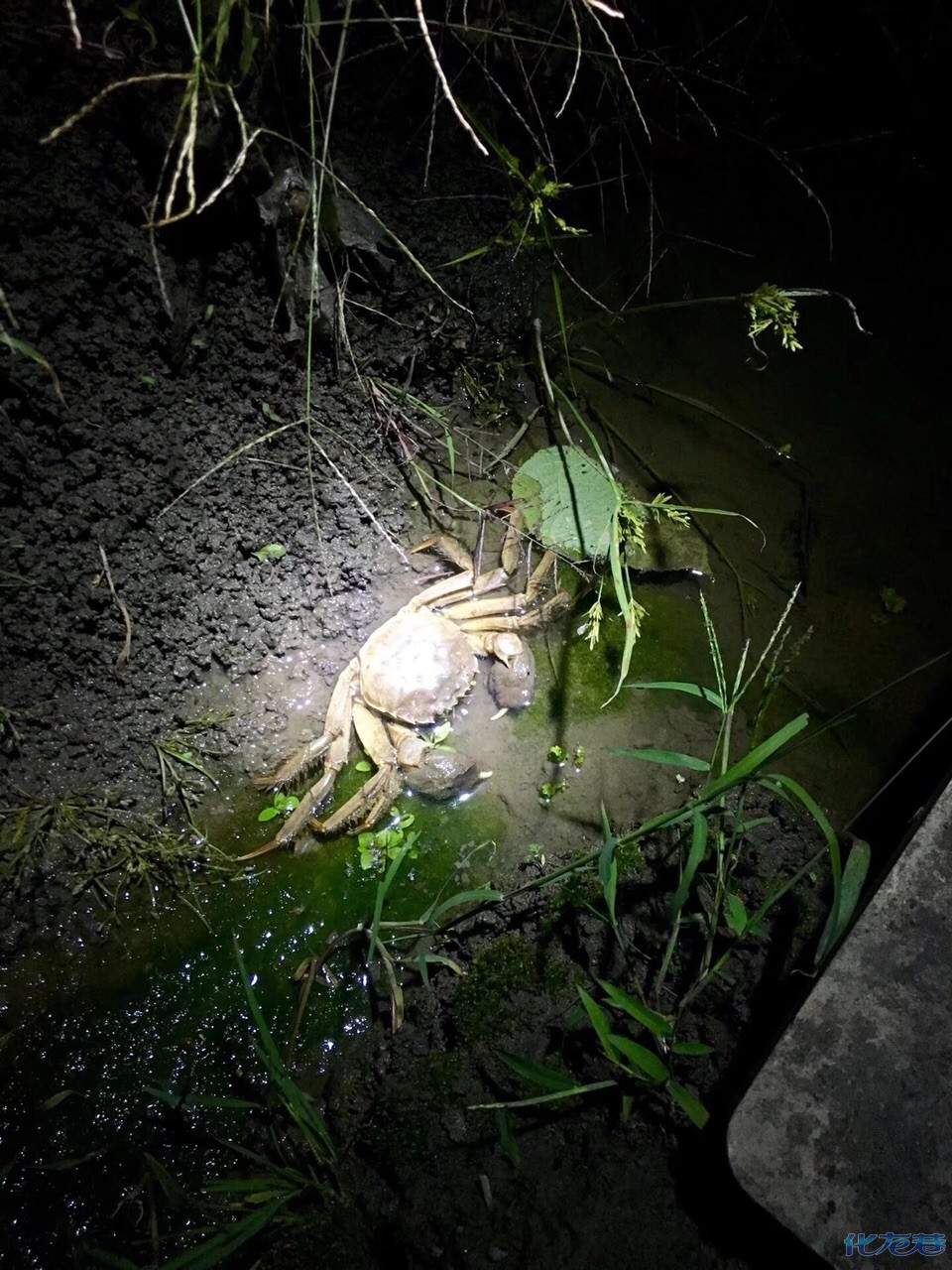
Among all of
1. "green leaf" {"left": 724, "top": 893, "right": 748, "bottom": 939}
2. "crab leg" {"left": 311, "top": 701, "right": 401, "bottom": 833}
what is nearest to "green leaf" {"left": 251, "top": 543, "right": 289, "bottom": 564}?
"crab leg" {"left": 311, "top": 701, "right": 401, "bottom": 833}

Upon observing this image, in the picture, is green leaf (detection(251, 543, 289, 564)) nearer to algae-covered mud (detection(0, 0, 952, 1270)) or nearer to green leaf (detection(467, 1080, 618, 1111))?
algae-covered mud (detection(0, 0, 952, 1270))

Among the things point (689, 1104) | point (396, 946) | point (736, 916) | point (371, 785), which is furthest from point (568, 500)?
point (689, 1104)

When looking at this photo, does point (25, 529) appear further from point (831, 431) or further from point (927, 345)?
point (927, 345)

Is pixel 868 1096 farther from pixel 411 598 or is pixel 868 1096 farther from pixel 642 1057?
pixel 411 598

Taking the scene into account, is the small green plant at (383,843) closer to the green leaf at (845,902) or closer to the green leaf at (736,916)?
the green leaf at (736,916)

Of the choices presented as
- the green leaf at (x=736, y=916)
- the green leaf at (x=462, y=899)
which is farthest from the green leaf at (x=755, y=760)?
the green leaf at (x=462, y=899)

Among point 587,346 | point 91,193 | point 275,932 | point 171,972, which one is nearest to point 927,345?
point 587,346
